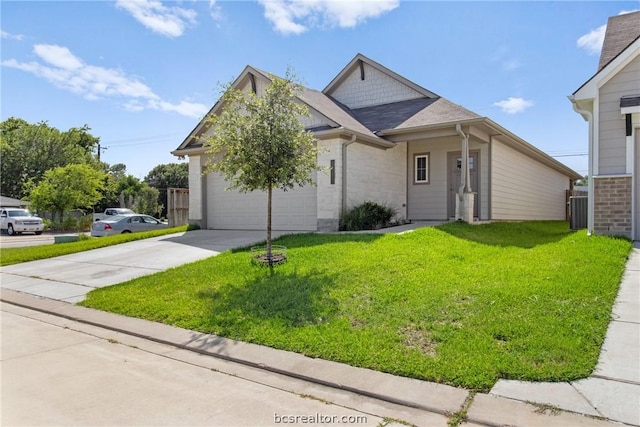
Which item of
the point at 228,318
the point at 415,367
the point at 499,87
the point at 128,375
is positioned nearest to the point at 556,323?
the point at 415,367

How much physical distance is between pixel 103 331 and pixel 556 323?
574 cm

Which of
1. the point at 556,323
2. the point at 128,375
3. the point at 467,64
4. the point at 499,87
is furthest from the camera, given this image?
the point at 499,87

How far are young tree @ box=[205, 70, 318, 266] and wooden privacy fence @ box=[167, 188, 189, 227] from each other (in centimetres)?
1221

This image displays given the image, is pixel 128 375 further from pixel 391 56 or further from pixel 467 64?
pixel 391 56

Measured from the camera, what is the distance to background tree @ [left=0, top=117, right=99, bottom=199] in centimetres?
4216

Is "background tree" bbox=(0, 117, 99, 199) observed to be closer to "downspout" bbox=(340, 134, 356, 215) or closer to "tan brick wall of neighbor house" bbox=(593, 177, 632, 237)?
"downspout" bbox=(340, 134, 356, 215)

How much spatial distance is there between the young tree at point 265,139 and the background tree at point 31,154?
42.0 m

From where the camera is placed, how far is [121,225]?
19.7m

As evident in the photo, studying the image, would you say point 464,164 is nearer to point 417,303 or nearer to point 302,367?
point 417,303

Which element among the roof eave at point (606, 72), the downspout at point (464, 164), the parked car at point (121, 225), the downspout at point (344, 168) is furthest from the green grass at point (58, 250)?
the roof eave at point (606, 72)

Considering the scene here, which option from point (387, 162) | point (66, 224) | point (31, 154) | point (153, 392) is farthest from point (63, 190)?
point (153, 392)

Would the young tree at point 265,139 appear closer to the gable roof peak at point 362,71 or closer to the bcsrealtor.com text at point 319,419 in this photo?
the bcsrealtor.com text at point 319,419

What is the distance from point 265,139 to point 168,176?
52.9 metres

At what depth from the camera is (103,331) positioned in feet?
19.2
